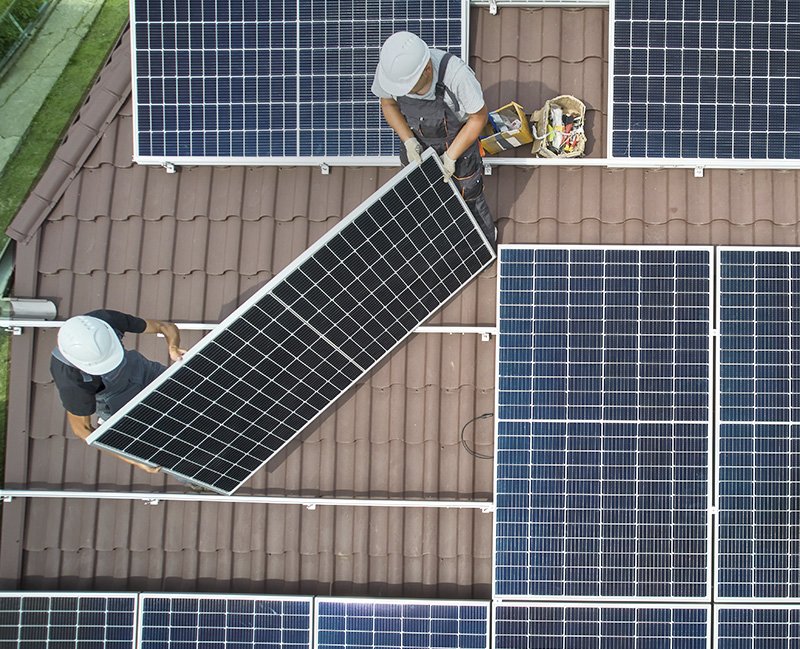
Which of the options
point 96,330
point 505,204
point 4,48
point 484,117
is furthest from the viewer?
point 4,48

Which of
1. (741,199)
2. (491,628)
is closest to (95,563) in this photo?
(491,628)

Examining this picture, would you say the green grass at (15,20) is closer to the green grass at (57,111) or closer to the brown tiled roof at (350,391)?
the green grass at (57,111)

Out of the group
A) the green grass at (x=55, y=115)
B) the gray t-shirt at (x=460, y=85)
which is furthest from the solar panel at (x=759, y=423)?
the green grass at (x=55, y=115)

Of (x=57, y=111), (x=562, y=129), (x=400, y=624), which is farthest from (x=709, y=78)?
(x=57, y=111)

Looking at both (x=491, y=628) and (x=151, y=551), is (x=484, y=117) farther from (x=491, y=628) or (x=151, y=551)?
(x=151, y=551)

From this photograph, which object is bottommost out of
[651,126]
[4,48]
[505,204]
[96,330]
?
[96,330]

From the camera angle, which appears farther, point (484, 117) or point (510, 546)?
point (510, 546)

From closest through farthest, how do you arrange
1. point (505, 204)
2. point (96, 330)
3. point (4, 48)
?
1. point (96, 330)
2. point (505, 204)
3. point (4, 48)

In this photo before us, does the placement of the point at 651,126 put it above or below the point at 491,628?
above
